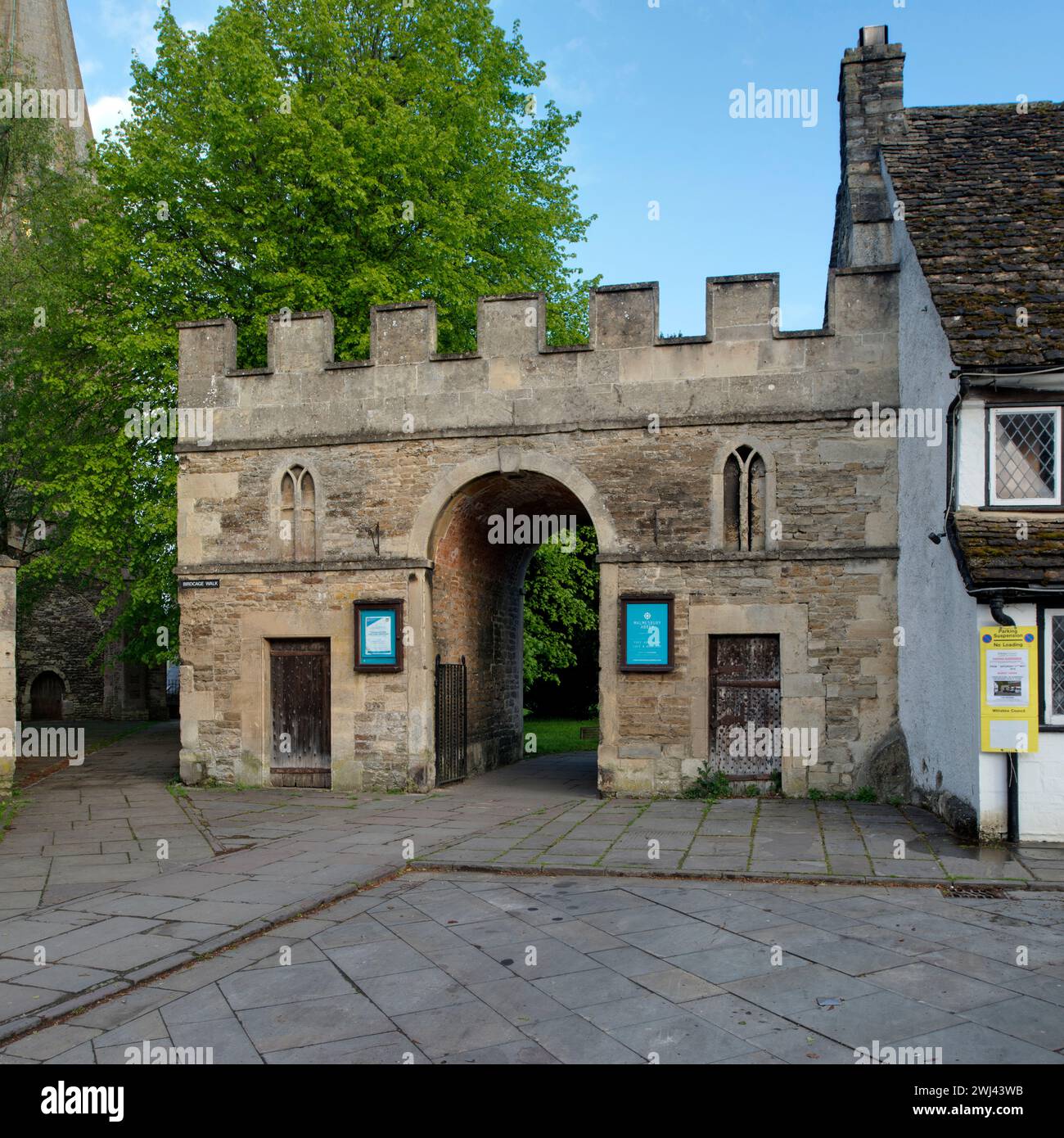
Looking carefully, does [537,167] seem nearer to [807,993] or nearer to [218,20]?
[218,20]

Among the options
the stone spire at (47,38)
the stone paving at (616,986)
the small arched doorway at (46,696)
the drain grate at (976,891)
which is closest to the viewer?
the stone paving at (616,986)

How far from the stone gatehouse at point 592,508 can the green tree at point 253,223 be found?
3320 millimetres

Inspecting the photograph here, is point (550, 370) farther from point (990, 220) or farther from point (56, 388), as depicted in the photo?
point (56, 388)

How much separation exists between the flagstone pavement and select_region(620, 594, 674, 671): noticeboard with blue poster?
5.69ft

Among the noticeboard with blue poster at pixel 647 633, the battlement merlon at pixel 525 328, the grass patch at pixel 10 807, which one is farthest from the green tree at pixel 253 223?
the noticeboard with blue poster at pixel 647 633

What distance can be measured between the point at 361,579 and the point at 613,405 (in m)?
4.16

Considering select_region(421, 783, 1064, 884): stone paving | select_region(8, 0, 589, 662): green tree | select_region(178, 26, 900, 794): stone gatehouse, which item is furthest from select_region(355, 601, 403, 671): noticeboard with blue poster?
select_region(8, 0, 589, 662): green tree

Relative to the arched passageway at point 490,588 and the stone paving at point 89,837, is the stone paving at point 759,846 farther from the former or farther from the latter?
the arched passageway at point 490,588

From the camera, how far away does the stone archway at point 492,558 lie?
1401cm

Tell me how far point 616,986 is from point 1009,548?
20.7 ft

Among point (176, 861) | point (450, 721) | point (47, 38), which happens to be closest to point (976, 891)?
point (176, 861)

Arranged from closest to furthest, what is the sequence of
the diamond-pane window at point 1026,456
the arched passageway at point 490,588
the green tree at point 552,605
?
1. the diamond-pane window at point 1026,456
2. the arched passageway at point 490,588
3. the green tree at point 552,605

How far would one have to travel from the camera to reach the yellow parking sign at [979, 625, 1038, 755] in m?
9.71

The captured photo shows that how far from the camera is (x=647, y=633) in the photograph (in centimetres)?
1341
